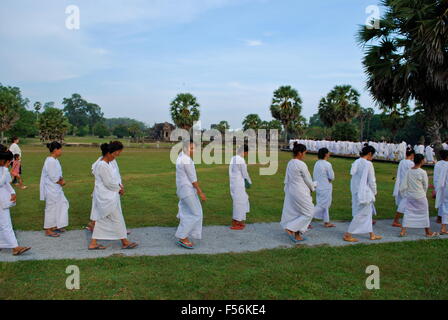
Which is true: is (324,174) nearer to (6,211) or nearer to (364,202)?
(364,202)

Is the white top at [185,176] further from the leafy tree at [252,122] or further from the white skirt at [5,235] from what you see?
the leafy tree at [252,122]

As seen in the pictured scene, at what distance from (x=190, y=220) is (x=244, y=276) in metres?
1.77

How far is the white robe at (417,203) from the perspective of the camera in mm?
6773

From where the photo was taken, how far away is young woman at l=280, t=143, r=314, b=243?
21.1 feet

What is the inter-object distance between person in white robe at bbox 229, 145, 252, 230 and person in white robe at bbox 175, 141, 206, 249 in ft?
4.38


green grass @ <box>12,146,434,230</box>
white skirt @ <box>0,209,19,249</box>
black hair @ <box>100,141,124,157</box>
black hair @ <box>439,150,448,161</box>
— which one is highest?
black hair @ <box>100,141,124,157</box>

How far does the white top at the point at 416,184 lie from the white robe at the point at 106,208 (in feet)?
17.6

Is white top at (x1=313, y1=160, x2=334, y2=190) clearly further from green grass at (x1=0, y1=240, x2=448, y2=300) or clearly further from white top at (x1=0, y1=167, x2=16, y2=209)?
white top at (x1=0, y1=167, x2=16, y2=209)

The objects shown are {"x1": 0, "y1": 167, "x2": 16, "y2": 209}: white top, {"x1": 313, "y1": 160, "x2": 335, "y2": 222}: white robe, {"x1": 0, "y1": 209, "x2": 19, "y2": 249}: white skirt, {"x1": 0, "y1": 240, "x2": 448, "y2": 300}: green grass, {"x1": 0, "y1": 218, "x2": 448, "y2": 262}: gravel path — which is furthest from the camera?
{"x1": 313, "y1": 160, "x2": 335, "y2": 222}: white robe

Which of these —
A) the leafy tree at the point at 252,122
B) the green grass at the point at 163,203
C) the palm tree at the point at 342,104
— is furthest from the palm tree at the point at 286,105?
the green grass at the point at 163,203

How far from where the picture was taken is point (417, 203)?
6.81 meters


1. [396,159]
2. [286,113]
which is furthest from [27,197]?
[286,113]

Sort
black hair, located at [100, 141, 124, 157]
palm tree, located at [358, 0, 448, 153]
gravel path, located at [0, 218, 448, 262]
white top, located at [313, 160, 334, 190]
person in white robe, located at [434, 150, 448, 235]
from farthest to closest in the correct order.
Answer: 1. palm tree, located at [358, 0, 448, 153]
2. white top, located at [313, 160, 334, 190]
3. person in white robe, located at [434, 150, 448, 235]
4. black hair, located at [100, 141, 124, 157]
5. gravel path, located at [0, 218, 448, 262]

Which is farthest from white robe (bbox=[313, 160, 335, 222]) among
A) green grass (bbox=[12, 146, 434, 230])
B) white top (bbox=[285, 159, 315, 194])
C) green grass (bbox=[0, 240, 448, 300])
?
green grass (bbox=[0, 240, 448, 300])
